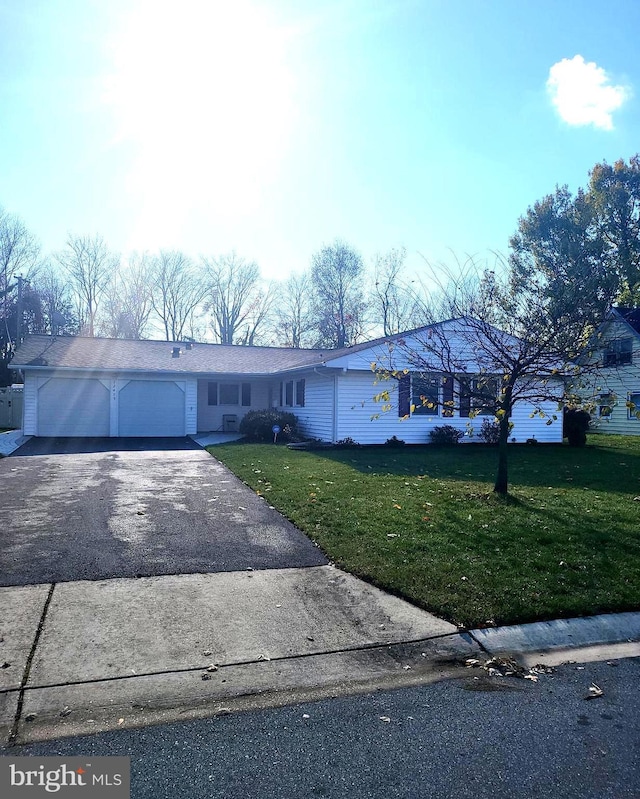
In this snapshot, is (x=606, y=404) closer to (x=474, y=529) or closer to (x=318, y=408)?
(x=474, y=529)

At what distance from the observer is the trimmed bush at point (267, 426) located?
19500 millimetres

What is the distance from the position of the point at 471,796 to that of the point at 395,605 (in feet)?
7.23

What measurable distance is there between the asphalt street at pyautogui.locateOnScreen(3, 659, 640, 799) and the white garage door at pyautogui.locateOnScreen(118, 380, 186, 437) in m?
18.6

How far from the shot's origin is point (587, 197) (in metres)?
33.7

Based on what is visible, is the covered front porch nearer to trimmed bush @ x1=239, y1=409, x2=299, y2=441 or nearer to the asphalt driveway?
trimmed bush @ x1=239, y1=409, x2=299, y2=441

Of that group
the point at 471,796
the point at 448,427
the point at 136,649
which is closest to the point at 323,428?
the point at 448,427

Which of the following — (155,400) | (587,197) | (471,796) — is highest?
(587,197)

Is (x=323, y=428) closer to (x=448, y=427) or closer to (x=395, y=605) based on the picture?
(x=448, y=427)

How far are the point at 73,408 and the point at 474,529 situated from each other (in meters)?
16.8

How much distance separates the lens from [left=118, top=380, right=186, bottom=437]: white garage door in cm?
2058

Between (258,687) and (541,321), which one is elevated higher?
(541,321)

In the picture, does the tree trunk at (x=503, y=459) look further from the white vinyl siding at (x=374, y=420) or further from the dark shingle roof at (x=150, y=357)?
the dark shingle roof at (x=150, y=357)

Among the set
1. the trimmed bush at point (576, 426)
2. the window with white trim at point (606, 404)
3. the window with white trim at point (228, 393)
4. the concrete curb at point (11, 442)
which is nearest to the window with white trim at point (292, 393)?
the window with white trim at point (228, 393)

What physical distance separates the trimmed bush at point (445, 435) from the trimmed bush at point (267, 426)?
458 centimetres
